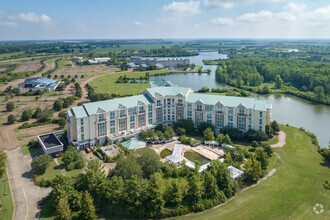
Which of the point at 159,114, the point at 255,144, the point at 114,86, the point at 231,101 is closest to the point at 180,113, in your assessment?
the point at 159,114

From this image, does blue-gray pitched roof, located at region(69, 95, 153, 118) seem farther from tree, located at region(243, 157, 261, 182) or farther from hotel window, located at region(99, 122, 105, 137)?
tree, located at region(243, 157, 261, 182)

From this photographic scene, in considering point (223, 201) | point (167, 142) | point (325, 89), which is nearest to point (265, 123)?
point (167, 142)

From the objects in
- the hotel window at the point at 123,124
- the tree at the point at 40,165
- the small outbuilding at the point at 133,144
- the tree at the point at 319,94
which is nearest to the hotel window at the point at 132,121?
the hotel window at the point at 123,124

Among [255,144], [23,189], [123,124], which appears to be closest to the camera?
[23,189]

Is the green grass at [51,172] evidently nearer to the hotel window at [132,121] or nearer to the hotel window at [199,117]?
the hotel window at [132,121]

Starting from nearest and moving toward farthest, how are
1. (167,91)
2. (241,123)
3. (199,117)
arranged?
(241,123)
(199,117)
(167,91)

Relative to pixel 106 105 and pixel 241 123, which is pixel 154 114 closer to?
pixel 106 105
